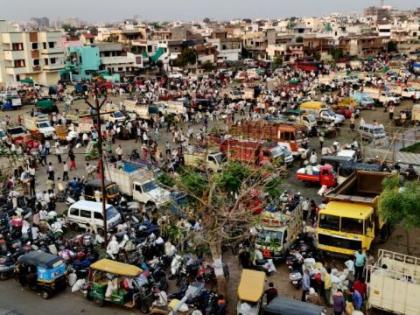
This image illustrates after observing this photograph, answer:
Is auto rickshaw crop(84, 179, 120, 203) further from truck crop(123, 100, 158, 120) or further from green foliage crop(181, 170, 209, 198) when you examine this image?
truck crop(123, 100, 158, 120)

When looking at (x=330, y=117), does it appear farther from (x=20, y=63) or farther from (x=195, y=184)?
(x=20, y=63)

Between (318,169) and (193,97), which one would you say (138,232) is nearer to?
(318,169)

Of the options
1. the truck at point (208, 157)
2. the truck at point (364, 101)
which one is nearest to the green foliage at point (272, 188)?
the truck at point (208, 157)

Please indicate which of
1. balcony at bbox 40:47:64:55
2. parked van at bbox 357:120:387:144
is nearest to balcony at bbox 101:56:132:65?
balcony at bbox 40:47:64:55

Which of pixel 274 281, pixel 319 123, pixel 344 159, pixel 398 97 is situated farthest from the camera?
pixel 398 97

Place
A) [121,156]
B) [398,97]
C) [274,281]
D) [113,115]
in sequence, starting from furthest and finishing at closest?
[398,97] < [113,115] < [121,156] < [274,281]

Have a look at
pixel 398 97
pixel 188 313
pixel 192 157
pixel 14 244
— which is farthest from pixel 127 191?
pixel 398 97
